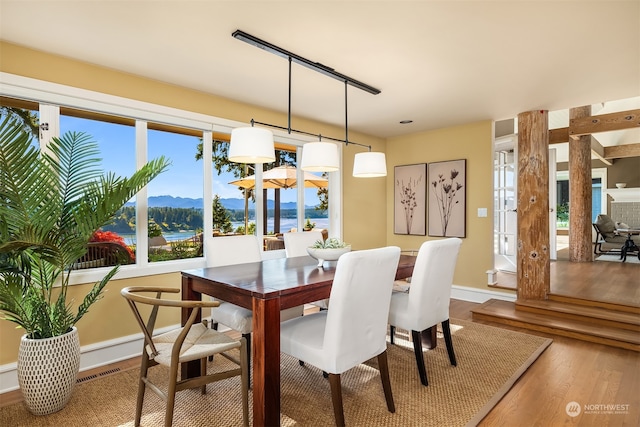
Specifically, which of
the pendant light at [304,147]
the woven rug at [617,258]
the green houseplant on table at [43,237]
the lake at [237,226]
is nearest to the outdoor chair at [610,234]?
the woven rug at [617,258]

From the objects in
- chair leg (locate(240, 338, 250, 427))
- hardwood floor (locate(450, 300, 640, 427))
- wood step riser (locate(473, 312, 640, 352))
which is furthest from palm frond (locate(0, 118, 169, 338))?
wood step riser (locate(473, 312, 640, 352))

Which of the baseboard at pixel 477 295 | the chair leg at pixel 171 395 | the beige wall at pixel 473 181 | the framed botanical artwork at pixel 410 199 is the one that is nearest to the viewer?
the chair leg at pixel 171 395

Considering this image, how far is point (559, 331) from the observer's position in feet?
11.0

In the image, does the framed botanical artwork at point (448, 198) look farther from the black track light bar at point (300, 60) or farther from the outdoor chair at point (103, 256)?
the outdoor chair at point (103, 256)

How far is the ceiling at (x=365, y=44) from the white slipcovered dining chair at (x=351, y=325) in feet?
4.63

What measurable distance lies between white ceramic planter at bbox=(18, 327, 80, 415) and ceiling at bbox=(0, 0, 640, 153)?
193 centimetres

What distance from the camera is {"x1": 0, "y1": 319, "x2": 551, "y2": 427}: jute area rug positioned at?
200 centimetres

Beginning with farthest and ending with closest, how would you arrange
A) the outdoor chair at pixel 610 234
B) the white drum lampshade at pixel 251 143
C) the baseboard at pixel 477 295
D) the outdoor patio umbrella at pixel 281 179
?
the outdoor chair at pixel 610 234, the baseboard at pixel 477 295, the outdoor patio umbrella at pixel 281 179, the white drum lampshade at pixel 251 143

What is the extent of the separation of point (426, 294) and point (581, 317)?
2.23 m

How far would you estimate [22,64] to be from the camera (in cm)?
244

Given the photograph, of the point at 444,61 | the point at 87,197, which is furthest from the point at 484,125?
the point at 87,197

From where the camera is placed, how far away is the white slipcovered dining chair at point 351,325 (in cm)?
178

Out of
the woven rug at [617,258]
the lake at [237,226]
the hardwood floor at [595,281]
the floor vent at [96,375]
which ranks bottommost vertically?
the floor vent at [96,375]

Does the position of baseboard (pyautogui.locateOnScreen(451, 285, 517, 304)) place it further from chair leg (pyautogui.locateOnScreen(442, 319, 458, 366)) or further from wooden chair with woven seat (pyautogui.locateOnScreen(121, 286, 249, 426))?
wooden chair with woven seat (pyautogui.locateOnScreen(121, 286, 249, 426))
